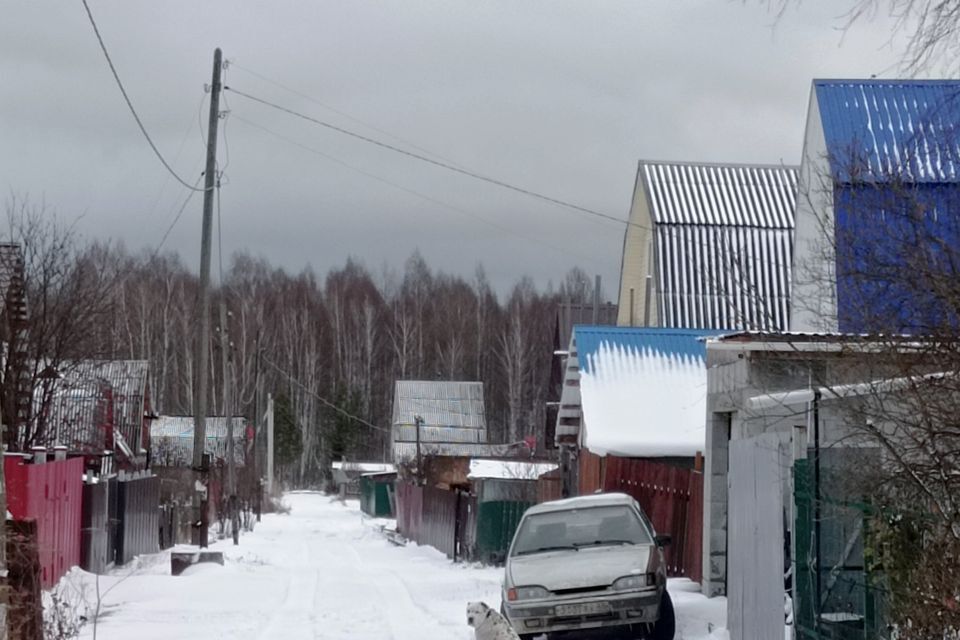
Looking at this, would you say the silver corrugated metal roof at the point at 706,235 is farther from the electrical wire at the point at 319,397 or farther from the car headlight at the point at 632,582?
the electrical wire at the point at 319,397

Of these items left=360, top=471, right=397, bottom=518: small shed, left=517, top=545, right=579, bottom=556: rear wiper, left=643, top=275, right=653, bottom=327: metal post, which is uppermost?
left=643, top=275, right=653, bottom=327: metal post

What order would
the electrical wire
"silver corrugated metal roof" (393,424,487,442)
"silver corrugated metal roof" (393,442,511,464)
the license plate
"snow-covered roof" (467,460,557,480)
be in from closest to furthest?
the license plate < "snow-covered roof" (467,460,557,480) < "silver corrugated metal roof" (393,442,511,464) < "silver corrugated metal roof" (393,424,487,442) < the electrical wire

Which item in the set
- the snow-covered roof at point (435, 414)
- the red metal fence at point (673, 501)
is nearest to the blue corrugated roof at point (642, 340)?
the red metal fence at point (673, 501)

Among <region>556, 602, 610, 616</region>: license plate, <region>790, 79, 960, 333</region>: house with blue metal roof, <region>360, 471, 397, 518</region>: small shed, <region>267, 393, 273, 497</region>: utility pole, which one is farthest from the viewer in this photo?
<region>267, 393, 273, 497</region>: utility pole

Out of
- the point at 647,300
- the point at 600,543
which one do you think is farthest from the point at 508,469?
the point at 600,543

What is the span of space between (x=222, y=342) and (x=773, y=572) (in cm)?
3164

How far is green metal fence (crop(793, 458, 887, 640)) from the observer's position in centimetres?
982

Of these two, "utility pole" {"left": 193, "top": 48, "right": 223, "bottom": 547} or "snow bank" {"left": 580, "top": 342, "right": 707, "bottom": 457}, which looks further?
"utility pole" {"left": 193, "top": 48, "right": 223, "bottom": 547}


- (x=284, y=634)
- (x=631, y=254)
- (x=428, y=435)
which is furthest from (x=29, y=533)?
(x=428, y=435)

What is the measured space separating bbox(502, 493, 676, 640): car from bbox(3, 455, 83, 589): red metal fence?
5773 mm

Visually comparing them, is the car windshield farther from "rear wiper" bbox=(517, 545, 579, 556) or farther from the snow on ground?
the snow on ground

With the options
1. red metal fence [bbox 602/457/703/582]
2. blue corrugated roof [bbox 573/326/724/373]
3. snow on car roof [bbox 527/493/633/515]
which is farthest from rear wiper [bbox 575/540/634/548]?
blue corrugated roof [bbox 573/326/724/373]

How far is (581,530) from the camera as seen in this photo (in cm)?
1588

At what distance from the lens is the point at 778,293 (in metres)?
29.9
